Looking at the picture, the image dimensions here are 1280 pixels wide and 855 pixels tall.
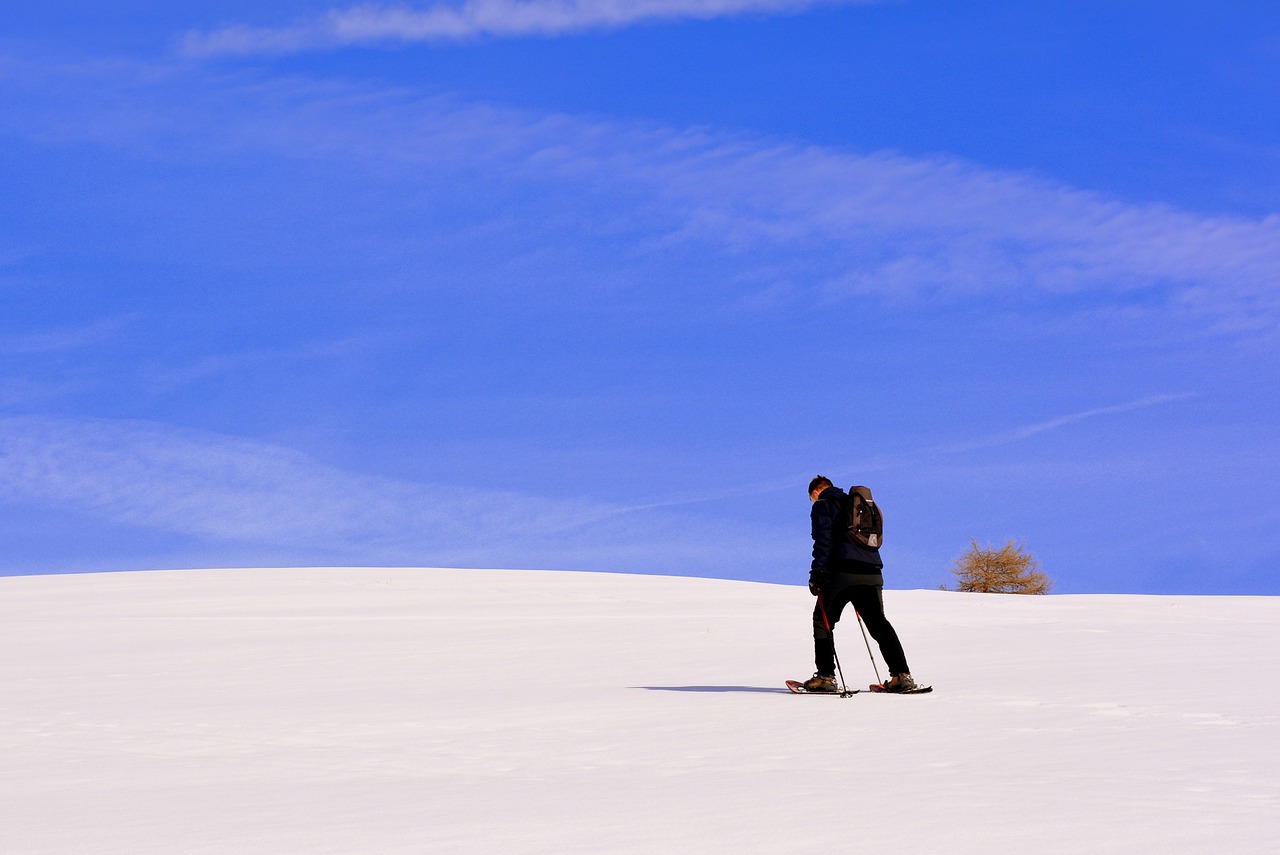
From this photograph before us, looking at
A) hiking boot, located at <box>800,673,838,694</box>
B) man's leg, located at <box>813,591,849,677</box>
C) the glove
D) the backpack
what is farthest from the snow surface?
the backpack

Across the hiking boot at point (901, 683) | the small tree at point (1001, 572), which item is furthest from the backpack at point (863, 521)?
the small tree at point (1001, 572)

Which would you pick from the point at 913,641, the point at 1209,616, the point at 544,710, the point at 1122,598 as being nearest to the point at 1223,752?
the point at 544,710

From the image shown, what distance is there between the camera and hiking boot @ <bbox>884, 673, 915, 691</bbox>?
11000 mm

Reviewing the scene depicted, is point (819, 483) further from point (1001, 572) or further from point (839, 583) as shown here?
point (1001, 572)

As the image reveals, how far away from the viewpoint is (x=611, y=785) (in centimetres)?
686

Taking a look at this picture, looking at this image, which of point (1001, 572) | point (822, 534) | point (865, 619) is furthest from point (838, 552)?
point (1001, 572)

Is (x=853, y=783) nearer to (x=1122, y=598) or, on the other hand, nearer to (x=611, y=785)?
(x=611, y=785)

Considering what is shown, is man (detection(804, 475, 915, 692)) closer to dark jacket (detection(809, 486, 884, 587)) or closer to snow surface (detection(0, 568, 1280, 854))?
dark jacket (detection(809, 486, 884, 587))

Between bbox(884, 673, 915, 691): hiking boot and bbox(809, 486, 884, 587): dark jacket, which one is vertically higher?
bbox(809, 486, 884, 587): dark jacket

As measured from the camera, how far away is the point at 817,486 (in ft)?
37.6

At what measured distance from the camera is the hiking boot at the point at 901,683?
433 inches

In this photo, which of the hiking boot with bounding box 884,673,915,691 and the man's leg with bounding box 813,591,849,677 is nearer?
the hiking boot with bounding box 884,673,915,691

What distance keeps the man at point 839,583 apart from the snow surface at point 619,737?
0.47 m

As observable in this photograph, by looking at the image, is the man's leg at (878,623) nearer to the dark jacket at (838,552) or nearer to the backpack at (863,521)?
the dark jacket at (838,552)
